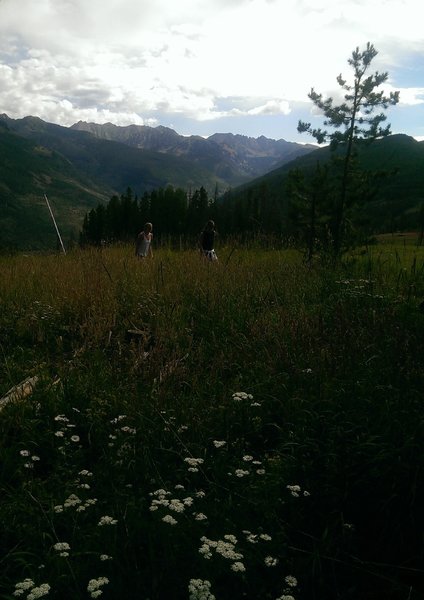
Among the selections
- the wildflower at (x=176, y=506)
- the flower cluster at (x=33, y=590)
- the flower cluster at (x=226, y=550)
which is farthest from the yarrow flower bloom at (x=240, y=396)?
the flower cluster at (x=33, y=590)

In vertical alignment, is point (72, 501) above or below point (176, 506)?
below

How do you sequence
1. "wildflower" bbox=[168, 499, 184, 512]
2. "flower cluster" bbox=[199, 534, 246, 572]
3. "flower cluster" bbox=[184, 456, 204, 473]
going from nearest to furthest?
"flower cluster" bbox=[199, 534, 246, 572] < "wildflower" bbox=[168, 499, 184, 512] < "flower cluster" bbox=[184, 456, 204, 473]

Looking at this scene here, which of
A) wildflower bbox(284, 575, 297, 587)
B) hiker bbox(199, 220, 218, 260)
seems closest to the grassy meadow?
wildflower bbox(284, 575, 297, 587)

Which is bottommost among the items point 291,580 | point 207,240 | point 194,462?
point 291,580

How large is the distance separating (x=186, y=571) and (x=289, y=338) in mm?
2958

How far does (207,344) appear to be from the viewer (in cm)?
545

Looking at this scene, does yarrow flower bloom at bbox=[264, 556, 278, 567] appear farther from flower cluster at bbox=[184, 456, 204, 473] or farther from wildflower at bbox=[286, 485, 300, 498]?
flower cluster at bbox=[184, 456, 204, 473]

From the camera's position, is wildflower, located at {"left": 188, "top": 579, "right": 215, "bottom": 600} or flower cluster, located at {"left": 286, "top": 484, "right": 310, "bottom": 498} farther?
flower cluster, located at {"left": 286, "top": 484, "right": 310, "bottom": 498}

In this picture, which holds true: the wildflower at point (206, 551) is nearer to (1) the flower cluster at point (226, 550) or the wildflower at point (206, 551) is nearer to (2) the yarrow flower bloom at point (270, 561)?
(1) the flower cluster at point (226, 550)

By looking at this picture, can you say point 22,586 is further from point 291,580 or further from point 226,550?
point 291,580

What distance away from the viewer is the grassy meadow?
8.02ft

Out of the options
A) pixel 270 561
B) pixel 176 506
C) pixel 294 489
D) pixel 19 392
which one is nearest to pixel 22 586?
pixel 176 506

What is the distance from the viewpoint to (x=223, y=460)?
3.34 m

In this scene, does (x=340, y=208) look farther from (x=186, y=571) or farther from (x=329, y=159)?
(x=186, y=571)
